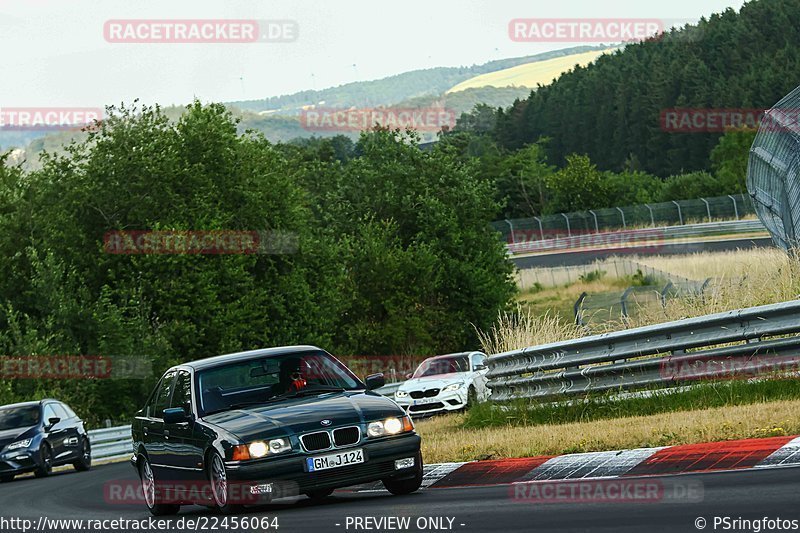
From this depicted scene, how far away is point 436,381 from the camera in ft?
89.1

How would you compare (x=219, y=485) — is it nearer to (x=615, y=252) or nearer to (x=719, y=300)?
(x=719, y=300)

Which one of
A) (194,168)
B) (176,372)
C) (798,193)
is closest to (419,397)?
(798,193)

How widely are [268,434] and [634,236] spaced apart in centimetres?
6954

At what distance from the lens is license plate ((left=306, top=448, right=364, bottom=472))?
10.8 m

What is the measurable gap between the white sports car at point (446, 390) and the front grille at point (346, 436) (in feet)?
51.3

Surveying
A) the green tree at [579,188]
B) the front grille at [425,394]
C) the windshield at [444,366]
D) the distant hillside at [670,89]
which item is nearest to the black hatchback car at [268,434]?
the front grille at [425,394]

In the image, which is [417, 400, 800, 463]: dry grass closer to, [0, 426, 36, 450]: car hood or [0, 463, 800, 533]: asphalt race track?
[0, 463, 800, 533]: asphalt race track

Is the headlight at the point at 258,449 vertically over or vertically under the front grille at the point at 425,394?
over

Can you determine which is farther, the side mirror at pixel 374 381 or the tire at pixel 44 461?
the tire at pixel 44 461

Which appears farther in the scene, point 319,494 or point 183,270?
point 183,270

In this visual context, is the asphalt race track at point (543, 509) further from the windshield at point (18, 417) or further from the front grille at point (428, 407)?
the front grille at point (428, 407)

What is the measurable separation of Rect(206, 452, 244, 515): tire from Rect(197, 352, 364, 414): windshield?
26.3 inches

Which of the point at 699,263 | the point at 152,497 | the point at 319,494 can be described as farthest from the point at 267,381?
the point at 699,263

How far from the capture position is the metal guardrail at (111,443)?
35.8 m
